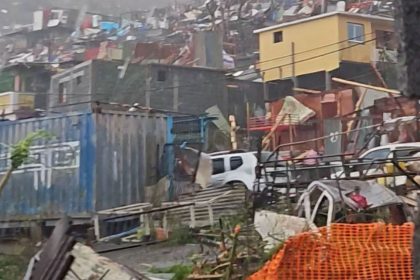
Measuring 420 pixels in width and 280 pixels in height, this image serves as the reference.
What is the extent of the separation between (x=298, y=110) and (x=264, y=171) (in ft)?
59.0

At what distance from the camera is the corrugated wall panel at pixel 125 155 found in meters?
14.5

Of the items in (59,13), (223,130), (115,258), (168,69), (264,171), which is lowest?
(115,258)

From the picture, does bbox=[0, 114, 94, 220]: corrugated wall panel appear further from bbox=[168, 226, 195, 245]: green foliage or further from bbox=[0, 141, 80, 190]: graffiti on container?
bbox=[168, 226, 195, 245]: green foliage

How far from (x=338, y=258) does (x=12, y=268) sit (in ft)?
17.6

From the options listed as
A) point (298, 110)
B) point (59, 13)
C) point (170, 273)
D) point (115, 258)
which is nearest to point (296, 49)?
point (298, 110)

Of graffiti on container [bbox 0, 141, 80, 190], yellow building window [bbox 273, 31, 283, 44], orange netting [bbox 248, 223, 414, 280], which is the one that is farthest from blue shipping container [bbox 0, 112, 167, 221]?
yellow building window [bbox 273, 31, 283, 44]

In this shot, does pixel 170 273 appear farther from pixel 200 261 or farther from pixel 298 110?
pixel 298 110

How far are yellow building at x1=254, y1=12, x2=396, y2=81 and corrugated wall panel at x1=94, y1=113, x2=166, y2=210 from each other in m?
21.8

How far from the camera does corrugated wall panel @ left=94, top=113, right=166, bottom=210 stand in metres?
14.5

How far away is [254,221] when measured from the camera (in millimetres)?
10445

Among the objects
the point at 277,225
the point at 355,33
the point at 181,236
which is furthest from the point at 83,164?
the point at 355,33

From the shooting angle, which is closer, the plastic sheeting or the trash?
the trash

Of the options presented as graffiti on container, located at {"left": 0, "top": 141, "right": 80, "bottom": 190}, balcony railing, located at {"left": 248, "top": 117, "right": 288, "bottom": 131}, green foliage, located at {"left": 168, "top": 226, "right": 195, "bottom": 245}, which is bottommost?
green foliage, located at {"left": 168, "top": 226, "right": 195, "bottom": 245}

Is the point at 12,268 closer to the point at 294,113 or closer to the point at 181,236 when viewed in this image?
the point at 181,236
